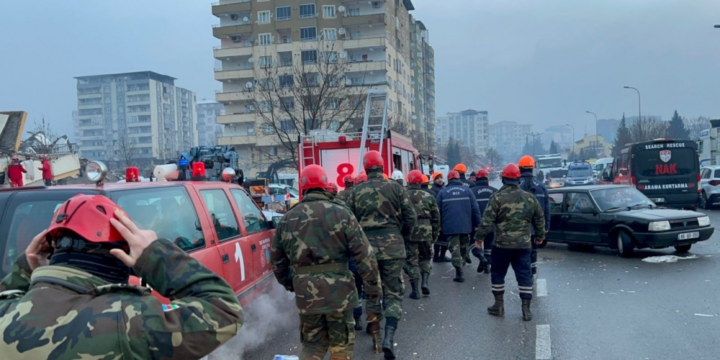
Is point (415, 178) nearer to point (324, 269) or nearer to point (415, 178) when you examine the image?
point (415, 178)

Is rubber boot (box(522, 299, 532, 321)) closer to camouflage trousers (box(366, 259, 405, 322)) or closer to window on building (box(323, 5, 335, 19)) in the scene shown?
camouflage trousers (box(366, 259, 405, 322))

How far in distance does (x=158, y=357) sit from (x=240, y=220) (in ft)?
14.2

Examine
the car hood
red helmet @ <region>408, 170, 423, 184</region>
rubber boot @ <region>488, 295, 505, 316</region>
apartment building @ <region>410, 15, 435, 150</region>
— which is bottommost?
rubber boot @ <region>488, 295, 505, 316</region>

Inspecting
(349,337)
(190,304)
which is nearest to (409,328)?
(349,337)

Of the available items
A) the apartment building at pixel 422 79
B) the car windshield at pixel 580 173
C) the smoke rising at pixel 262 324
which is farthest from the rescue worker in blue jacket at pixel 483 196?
the apartment building at pixel 422 79

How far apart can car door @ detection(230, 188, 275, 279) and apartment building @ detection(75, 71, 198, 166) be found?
369 ft

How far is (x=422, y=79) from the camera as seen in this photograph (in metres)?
87.1

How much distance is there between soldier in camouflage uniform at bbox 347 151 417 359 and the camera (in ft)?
19.9

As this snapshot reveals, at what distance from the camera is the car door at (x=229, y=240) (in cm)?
535

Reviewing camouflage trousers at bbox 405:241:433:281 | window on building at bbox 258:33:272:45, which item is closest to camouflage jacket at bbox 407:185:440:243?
camouflage trousers at bbox 405:241:433:281

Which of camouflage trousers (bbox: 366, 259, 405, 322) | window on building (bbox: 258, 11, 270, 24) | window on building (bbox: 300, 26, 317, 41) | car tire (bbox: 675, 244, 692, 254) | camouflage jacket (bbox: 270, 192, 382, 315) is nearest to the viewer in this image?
camouflage jacket (bbox: 270, 192, 382, 315)

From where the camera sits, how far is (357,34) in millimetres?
62562

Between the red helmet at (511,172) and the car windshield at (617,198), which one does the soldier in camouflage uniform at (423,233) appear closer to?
the red helmet at (511,172)

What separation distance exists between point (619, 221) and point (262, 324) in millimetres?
7230
